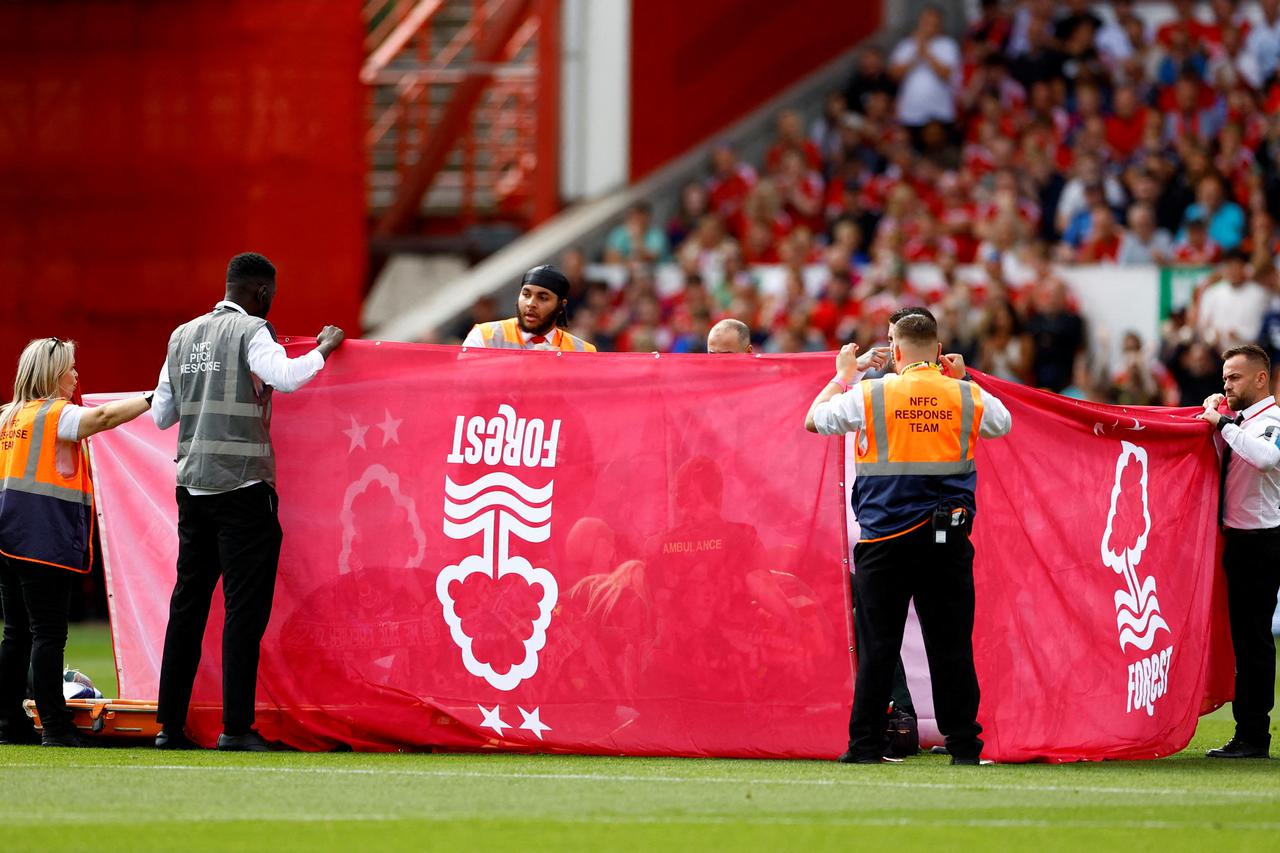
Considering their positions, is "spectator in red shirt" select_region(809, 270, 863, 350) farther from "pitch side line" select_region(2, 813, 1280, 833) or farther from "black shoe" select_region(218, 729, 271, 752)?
"pitch side line" select_region(2, 813, 1280, 833)

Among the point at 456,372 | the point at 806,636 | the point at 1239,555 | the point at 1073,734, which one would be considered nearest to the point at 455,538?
the point at 456,372

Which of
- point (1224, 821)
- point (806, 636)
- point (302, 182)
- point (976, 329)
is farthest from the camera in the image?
point (302, 182)

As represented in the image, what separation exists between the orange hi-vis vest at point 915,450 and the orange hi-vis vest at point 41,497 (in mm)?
3759

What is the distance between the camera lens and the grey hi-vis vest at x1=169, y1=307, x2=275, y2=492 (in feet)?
32.1

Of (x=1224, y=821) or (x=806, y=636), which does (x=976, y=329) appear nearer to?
(x=806, y=636)

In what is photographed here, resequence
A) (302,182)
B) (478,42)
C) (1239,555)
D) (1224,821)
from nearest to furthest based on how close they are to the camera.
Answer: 1. (1224,821)
2. (1239,555)
3. (302,182)
4. (478,42)

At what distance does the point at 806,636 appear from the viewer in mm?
9812

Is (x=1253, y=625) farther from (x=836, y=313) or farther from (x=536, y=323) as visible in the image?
(x=836, y=313)

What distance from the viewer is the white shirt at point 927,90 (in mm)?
23812

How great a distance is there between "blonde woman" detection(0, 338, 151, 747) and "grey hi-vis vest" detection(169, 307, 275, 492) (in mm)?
344

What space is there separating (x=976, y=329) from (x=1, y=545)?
36.3 ft

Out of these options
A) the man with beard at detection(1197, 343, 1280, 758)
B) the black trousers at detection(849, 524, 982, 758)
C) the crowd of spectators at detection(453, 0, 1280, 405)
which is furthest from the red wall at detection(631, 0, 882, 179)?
the black trousers at detection(849, 524, 982, 758)

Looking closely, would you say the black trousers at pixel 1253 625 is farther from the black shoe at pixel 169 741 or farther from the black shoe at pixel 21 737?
the black shoe at pixel 21 737

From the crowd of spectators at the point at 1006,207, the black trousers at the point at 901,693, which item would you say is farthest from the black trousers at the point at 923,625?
the crowd of spectators at the point at 1006,207
